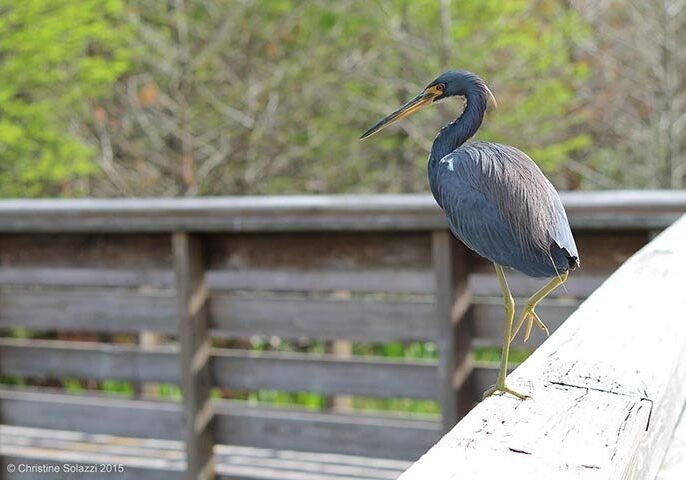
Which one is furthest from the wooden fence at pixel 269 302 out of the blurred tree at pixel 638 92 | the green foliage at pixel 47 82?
the blurred tree at pixel 638 92

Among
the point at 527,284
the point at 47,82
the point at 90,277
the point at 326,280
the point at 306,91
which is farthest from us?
the point at 306,91

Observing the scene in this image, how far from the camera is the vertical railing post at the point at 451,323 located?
308cm

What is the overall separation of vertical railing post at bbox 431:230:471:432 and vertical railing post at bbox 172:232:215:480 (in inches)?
31.3

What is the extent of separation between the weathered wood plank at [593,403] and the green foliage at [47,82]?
228 inches

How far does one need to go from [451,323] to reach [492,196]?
77.9 inches

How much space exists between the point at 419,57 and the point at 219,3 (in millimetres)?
1683

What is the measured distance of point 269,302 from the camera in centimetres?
344

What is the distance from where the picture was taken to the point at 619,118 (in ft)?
32.8

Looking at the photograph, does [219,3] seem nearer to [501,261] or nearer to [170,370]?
[170,370]

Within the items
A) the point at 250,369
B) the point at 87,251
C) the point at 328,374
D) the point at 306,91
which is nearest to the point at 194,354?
the point at 250,369

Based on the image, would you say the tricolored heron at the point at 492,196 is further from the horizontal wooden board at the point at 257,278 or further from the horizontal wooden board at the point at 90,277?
the horizontal wooden board at the point at 90,277

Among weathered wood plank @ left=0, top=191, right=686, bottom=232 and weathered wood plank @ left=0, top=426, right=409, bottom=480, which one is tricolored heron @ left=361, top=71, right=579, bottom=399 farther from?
weathered wood plank @ left=0, top=426, right=409, bottom=480

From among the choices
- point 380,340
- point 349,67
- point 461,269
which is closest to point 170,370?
point 380,340

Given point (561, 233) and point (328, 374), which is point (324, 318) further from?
point (561, 233)
